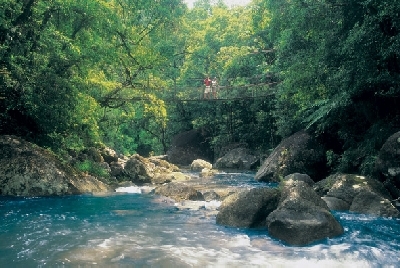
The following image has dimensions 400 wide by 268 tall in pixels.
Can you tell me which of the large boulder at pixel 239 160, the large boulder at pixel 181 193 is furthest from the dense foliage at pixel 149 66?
the large boulder at pixel 181 193

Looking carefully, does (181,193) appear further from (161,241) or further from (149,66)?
(149,66)

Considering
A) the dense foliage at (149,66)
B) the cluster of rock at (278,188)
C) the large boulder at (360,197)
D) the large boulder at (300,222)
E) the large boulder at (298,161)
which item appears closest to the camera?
the large boulder at (300,222)

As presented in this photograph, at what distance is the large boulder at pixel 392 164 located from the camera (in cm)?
1072

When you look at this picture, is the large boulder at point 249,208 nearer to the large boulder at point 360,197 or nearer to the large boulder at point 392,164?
the large boulder at point 360,197

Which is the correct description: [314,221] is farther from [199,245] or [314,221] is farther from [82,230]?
[82,230]

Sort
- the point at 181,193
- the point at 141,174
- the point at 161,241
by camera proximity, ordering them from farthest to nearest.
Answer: the point at 141,174, the point at 181,193, the point at 161,241

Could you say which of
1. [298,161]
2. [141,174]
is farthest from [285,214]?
[141,174]

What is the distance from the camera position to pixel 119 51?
1767 centimetres

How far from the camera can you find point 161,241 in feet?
24.4

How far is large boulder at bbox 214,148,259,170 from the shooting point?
80.7 ft

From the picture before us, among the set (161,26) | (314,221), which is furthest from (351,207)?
(161,26)

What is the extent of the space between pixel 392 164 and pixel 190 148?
72.7 ft

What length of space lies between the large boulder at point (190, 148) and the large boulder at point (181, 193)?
17.3 meters

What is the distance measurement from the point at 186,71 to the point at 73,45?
73.2 feet
